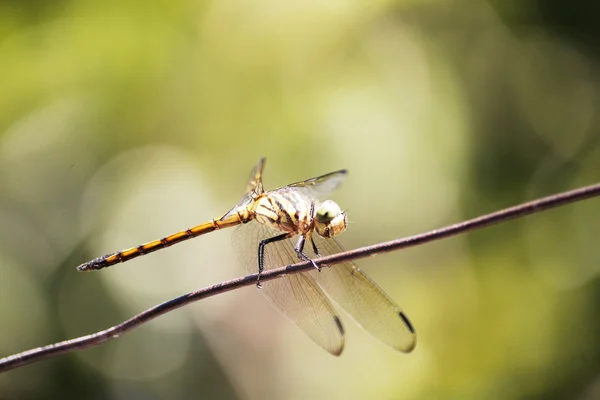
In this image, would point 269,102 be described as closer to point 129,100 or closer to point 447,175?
point 129,100

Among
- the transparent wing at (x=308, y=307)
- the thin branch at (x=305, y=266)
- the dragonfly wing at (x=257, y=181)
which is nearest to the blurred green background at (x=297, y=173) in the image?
the dragonfly wing at (x=257, y=181)

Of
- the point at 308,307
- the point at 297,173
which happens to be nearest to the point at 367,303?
the point at 308,307

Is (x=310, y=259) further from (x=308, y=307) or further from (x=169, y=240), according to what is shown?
(x=169, y=240)

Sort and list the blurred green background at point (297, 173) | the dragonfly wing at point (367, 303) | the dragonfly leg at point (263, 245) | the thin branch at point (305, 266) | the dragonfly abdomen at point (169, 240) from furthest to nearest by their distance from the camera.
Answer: the blurred green background at point (297, 173) < the dragonfly abdomen at point (169, 240) < the dragonfly leg at point (263, 245) < the dragonfly wing at point (367, 303) < the thin branch at point (305, 266)

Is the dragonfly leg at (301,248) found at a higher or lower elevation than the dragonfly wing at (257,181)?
lower

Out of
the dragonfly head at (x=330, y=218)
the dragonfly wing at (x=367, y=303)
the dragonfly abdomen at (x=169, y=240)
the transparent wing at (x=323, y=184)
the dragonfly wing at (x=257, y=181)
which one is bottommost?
the dragonfly wing at (x=367, y=303)

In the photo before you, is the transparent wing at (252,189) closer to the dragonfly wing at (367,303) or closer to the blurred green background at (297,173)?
the dragonfly wing at (367,303)

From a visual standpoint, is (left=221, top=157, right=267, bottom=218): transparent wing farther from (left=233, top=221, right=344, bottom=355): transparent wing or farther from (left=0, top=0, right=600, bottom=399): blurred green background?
(left=0, top=0, right=600, bottom=399): blurred green background
